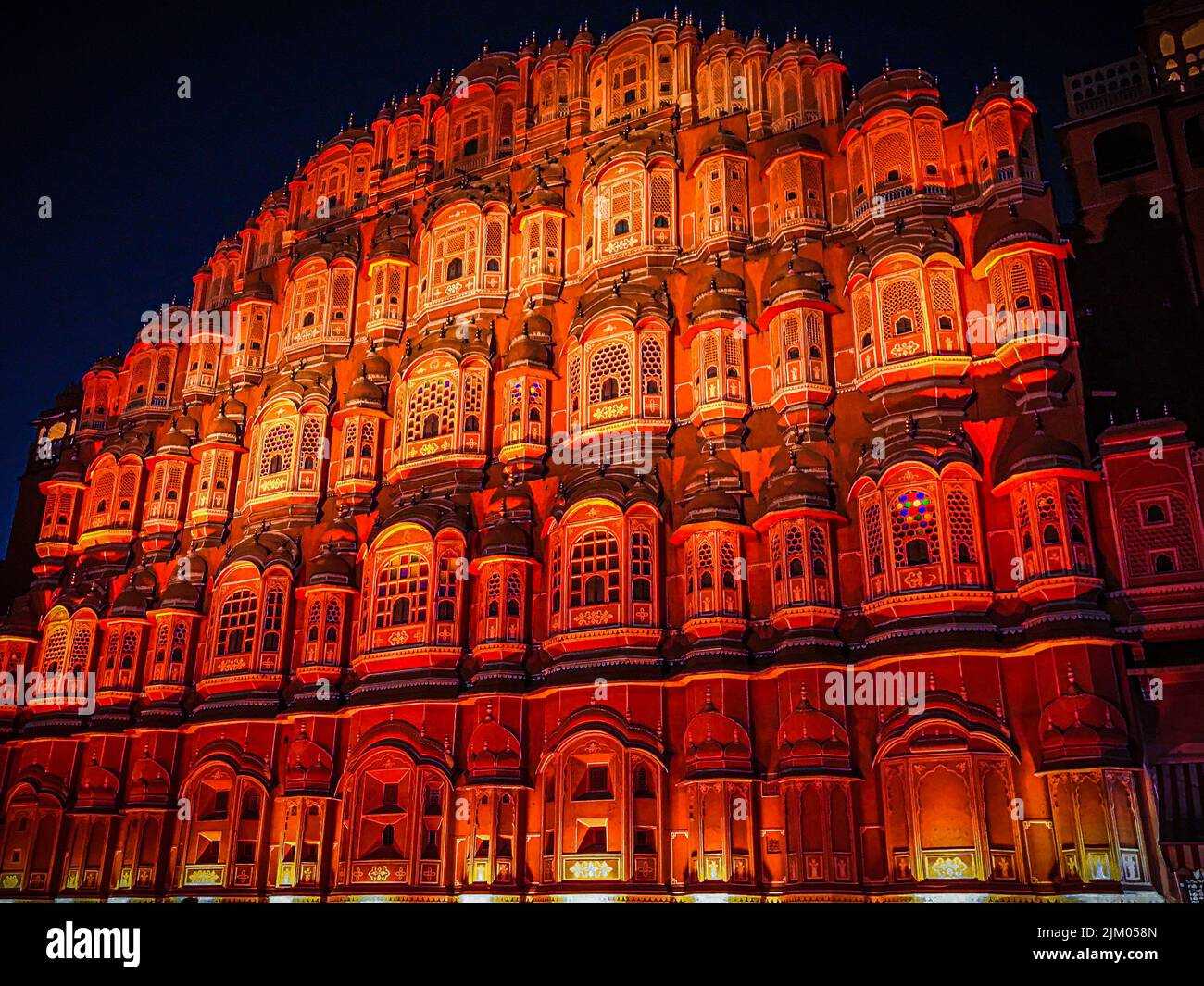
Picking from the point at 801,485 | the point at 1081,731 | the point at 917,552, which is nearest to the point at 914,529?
the point at 917,552

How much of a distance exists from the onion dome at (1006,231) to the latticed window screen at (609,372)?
27.7ft

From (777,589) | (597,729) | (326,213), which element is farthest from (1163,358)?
(326,213)

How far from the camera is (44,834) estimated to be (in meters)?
29.8

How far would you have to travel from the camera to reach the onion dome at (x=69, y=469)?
1394 inches

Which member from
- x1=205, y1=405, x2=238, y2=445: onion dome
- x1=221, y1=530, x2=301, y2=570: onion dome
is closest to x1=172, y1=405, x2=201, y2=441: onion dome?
x1=205, y1=405, x2=238, y2=445: onion dome

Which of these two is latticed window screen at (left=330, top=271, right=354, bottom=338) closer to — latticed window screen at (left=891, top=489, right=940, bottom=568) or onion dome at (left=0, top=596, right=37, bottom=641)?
onion dome at (left=0, top=596, right=37, bottom=641)

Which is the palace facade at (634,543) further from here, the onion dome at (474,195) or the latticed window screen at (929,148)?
the latticed window screen at (929,148)

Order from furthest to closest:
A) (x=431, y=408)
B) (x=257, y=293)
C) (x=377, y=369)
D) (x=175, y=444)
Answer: (x=257, y=293) < (x=175, y=444) < (x=377, y=369) < (x=431, y=408)

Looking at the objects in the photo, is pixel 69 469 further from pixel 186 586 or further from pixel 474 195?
pixel 474 195

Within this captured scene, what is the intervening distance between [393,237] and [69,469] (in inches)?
558

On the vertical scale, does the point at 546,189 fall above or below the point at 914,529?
above

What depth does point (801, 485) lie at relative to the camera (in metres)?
22.1

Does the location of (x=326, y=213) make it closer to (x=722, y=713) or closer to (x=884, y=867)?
(x=722, y=713)

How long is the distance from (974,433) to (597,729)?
33.2 ft
